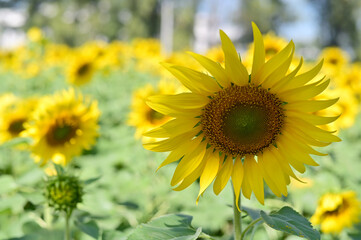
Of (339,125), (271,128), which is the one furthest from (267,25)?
(271,128)

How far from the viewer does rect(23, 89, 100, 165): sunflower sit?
2.21 metres

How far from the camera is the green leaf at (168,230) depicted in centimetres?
99

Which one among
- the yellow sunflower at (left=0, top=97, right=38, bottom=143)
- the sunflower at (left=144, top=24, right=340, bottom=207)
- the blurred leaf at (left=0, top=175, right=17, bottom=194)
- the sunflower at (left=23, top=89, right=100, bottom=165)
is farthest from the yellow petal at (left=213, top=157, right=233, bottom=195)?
the yellow sunflower at (left=0, top=97, right=38, bottom=143)

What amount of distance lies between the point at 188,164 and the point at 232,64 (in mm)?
315

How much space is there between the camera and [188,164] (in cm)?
109

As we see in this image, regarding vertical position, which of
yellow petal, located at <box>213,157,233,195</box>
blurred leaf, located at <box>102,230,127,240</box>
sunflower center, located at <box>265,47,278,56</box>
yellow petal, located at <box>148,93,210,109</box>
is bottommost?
blurred leaf, located at <box>102,230,127,240</box>

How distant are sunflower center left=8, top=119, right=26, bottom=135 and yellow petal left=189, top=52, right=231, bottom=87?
6.45 feet

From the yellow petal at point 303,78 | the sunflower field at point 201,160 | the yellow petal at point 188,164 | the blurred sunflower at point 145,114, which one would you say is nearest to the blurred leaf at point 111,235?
the sunflower field at point 201,160

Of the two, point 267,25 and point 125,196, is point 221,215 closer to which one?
point 125,196

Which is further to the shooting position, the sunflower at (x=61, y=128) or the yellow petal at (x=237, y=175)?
the sunflower at (x=61, y=128)

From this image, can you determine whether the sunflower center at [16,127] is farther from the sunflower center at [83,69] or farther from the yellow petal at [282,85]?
the yellow petal at [282,85]

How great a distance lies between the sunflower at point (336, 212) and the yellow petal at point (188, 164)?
3.51ft

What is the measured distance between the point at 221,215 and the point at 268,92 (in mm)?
1124

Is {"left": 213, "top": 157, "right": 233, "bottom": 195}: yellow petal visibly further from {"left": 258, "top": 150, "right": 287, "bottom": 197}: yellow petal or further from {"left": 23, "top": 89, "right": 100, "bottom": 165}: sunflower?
{"left": 23, "top": 89, "right": 100, "bottom": 165}: sunflower
